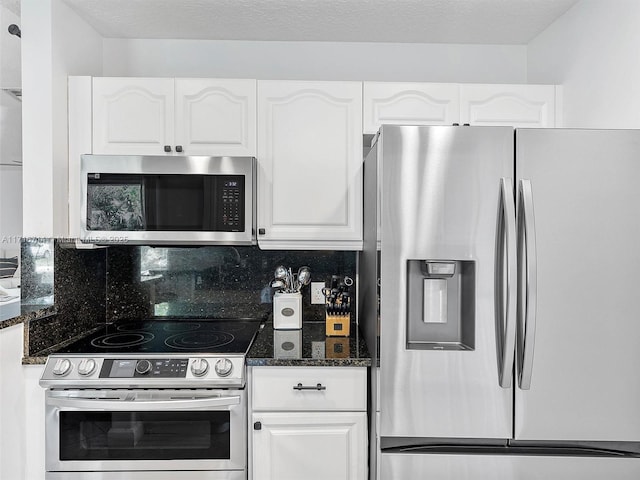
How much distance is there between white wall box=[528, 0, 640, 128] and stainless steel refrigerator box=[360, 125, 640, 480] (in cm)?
34

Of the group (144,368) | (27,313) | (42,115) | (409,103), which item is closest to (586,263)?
(409,103)

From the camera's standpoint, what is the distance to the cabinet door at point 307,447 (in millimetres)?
1731

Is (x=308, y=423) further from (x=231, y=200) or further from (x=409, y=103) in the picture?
(x=409, y=103)

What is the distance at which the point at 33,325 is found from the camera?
5.97 feet

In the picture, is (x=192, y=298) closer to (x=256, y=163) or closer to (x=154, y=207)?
(x=154, y=207)

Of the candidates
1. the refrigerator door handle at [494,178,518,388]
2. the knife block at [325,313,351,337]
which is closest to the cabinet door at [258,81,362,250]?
the knife block at [325,313,351,337]

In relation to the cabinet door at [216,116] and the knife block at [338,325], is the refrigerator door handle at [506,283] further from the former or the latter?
the cabinet door at [216,116]

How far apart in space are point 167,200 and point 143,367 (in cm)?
72

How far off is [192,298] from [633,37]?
2.34 meters

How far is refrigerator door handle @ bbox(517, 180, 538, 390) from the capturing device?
1.44 metres

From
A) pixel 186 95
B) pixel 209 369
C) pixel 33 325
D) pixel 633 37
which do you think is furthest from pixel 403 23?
pixel 33 325

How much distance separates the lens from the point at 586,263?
4.91ft

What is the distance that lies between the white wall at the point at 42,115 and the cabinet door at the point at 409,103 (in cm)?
140

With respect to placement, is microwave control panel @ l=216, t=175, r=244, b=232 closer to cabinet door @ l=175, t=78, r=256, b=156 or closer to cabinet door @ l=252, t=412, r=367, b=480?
cabinet door @ l=175, t=78, r=256, b=156
